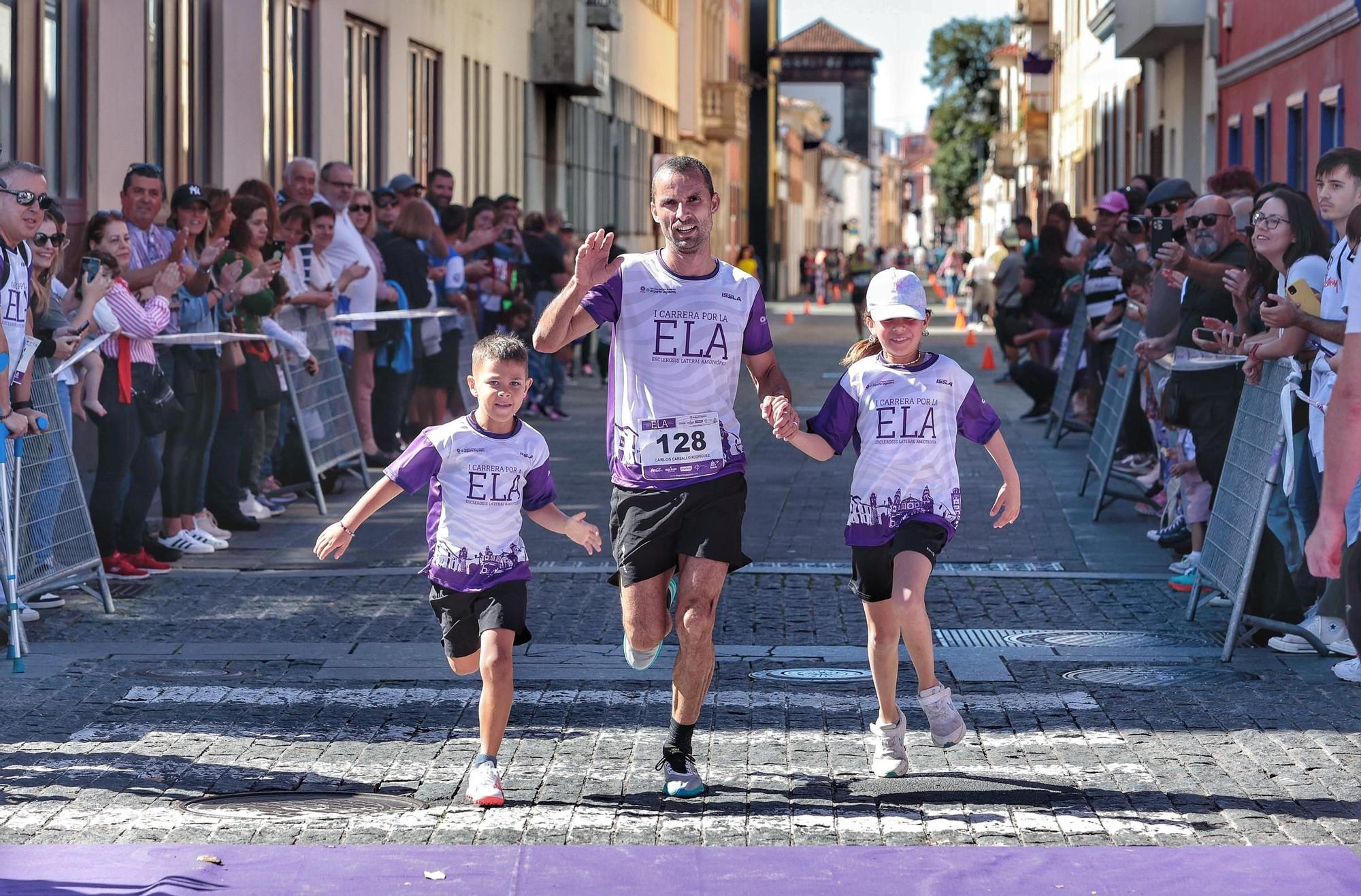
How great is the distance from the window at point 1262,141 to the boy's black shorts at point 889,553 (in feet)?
58.5

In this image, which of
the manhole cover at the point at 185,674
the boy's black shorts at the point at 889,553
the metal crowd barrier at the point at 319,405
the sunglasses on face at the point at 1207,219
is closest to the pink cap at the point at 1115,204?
the sunglasses on face at the point at 1207,219

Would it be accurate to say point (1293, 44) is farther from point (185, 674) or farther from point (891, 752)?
point (891, 752)

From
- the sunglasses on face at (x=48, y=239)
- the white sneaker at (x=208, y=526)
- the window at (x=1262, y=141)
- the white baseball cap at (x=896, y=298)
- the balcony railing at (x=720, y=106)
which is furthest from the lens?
the balcony railing at (x=720, y=106)

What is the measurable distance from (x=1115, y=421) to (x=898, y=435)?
7.41 m

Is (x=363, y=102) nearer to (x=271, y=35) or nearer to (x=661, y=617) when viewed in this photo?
(x=271, y=35)

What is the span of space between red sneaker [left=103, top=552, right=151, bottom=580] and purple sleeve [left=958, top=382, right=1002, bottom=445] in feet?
17.8

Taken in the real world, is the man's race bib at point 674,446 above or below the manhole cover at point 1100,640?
above

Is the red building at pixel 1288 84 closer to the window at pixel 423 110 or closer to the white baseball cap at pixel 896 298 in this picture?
the window at pixel 423 110

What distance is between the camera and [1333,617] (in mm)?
8812

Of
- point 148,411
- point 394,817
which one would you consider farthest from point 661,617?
point 148,411

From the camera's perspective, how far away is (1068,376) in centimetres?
1858

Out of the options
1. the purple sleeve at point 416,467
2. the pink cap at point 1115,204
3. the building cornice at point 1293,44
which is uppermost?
the building cornice at point 1293,44

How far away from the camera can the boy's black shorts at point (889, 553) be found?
660cm

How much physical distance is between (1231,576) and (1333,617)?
1.48 feet
